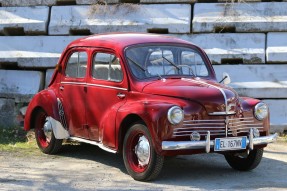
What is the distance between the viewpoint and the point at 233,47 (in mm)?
11195

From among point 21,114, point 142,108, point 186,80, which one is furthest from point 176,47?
point 21,114

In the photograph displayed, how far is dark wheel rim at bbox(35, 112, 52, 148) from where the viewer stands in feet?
30.3

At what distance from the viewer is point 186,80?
7898 mm

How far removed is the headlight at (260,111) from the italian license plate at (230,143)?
416 millimetres

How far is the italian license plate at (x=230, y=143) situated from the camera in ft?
23.8

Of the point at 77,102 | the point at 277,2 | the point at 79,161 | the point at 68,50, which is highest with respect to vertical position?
the point at 277,2

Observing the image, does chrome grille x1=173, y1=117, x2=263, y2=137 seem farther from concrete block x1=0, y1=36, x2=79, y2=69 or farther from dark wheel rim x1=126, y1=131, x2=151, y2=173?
concrete block x1=0, y1=36, x2=79, y2=69

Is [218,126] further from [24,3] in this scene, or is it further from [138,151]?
[24,3]

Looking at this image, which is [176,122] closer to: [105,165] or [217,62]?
[105,165]

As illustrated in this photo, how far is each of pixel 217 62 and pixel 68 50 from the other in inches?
119

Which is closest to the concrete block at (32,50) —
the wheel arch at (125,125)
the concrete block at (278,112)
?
the concrete block at (278,112)

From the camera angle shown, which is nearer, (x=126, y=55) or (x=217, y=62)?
(x=126, y=55)

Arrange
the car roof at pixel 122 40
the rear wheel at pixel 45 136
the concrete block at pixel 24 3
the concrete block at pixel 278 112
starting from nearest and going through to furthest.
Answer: the car roof at pixel 122 40
the rear wheel at pixel 45 136
the concrete block at pixel 278 112
the concrete block at pixel 24 3

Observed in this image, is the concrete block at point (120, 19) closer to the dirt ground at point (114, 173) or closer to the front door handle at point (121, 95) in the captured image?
the dirt ground at point (114, 173)
